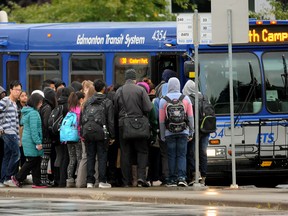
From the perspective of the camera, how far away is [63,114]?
23.2 m

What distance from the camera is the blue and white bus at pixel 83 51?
2639 cm

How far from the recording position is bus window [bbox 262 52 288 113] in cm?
2422

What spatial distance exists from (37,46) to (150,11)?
14.8 meters

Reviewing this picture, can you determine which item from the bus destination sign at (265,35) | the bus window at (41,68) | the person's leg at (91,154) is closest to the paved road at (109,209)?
the person's leg at (91,154)

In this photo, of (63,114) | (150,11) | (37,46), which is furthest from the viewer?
(150,11)

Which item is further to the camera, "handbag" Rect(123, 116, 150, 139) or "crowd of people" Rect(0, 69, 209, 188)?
"crowd of people" Rect(0, 69, 209, 188)

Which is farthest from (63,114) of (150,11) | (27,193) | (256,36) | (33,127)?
(150,11)

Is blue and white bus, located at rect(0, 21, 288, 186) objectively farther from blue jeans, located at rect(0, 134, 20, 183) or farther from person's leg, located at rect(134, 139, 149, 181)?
blue jeans, located at rect(0, 134, 20, 183)

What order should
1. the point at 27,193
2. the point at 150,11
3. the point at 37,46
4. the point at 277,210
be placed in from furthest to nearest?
the point at 150,11, the point at 37,46, the point at 27,193, the point at 277,210

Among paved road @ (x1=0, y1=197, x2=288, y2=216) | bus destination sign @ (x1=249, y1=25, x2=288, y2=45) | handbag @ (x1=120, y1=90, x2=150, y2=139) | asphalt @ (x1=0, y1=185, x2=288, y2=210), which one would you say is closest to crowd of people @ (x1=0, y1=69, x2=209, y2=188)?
handbag @ (x1=120, y1=90, x2=150, y2=139)

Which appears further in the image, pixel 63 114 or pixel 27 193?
pixel 63 114

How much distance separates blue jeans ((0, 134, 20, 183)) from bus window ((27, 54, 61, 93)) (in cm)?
407

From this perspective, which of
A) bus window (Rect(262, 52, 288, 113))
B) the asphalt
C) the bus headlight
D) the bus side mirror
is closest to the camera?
the asphalt

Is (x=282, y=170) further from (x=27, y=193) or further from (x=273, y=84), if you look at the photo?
(x=27, y=193)
